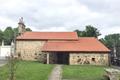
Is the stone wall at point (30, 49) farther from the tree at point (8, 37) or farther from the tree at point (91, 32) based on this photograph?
the tree at point (8, 37)

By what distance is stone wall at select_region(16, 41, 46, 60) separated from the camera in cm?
5016

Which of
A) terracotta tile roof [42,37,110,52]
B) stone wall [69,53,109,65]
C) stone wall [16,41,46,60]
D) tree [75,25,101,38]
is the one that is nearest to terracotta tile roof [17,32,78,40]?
stone wall [16,41,46,60]

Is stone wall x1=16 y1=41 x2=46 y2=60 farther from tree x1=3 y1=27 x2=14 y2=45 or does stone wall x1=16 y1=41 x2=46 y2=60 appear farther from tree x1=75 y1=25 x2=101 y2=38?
tree x1=3 y1=27 x2=14 y2=45

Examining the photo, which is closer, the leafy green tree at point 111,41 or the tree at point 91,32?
the tree at point 91,32

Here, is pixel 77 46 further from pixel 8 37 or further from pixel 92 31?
pixel 8 37

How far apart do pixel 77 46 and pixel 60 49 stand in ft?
9.30

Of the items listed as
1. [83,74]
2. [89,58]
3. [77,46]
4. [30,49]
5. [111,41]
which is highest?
[111,41]

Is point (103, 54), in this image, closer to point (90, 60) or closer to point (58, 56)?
point (90, 60)

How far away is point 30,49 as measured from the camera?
5028 centimetres

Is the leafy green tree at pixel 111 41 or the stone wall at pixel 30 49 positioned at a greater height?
the leafy green tree at pixel 111 41

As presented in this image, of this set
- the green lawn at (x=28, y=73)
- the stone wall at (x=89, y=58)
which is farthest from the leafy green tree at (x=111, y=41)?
the green lawn at (x=28, y=73)

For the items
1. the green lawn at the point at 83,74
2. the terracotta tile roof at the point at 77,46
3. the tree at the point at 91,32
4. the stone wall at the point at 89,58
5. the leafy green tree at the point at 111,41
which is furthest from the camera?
the leafy green tree at the point at 111,41

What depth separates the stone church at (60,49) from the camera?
146 ft

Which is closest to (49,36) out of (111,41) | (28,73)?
(28,73)
